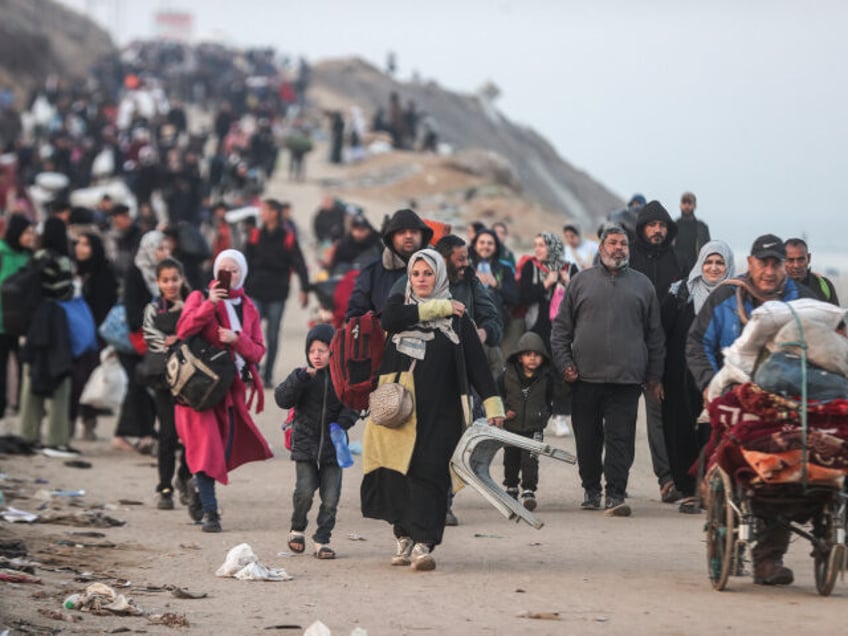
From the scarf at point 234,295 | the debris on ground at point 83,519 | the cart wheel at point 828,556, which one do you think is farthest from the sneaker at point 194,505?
the cart wheel at point 828,556

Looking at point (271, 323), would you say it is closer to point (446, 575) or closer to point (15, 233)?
point (15, 233)

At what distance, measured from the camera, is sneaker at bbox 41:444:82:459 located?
16.0 meters

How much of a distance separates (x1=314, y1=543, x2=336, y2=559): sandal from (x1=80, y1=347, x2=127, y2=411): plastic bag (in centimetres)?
674

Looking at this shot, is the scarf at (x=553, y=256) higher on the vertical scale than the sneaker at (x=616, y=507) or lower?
higher

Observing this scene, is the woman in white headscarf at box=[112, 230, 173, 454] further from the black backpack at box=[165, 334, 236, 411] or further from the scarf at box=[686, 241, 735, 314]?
the scarf at box=[686, 241, 735, 314]

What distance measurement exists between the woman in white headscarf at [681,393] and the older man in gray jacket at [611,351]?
0.37m

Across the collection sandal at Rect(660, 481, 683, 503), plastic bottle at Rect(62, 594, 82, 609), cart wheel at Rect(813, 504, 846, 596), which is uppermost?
cart wheel at Rect(813, 504, 846, 596)

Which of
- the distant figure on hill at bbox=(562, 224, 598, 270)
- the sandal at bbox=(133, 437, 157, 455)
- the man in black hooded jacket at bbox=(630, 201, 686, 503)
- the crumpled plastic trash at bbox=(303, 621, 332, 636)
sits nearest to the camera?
the crumpled plastic trash at bbox=(303, 621, 332, 636)

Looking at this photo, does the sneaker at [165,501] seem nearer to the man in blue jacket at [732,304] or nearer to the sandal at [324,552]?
the sandal at [324,552]

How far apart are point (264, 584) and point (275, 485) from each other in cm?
479

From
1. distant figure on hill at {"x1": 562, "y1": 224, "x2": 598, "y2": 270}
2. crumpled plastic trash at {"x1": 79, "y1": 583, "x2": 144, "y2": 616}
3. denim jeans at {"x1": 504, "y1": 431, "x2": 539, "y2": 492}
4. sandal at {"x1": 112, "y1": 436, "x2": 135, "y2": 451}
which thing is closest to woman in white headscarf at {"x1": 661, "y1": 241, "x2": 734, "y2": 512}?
denim jeans at {"x1": 504, "y1": 431, "x2": 539, "y2": 492}

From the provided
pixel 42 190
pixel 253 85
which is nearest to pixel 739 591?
pixel 42 190

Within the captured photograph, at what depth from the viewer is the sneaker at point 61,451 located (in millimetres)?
16016

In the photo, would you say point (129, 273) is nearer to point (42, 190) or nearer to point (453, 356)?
point (453, 356)
